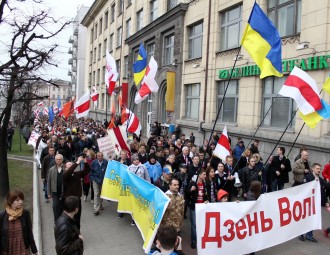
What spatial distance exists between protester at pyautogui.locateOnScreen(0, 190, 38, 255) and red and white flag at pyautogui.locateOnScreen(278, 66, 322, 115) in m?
5.16

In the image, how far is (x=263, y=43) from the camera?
6.89 metres

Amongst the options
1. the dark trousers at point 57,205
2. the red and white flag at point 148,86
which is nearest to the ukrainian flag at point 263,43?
the dark trousers at point 57,205

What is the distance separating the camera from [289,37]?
1277 centimetres

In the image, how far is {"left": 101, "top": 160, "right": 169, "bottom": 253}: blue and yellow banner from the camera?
5.78 meters

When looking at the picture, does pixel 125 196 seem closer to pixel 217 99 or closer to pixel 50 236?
pixel 50 236

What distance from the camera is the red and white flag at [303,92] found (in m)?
6.83

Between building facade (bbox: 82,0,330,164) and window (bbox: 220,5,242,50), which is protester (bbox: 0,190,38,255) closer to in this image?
building facade (bbox: 82,0,330,164)

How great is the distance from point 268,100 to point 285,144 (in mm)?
2324

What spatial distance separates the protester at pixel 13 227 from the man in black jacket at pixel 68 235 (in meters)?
0.79

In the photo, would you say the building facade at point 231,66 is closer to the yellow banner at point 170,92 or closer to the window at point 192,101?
the window at point 192,101

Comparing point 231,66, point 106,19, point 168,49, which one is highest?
point 106,19

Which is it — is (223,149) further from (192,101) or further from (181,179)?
(192,101)

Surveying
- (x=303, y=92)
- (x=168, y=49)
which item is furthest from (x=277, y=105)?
(x=168, y=49)

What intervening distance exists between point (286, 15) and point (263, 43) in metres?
7.44
